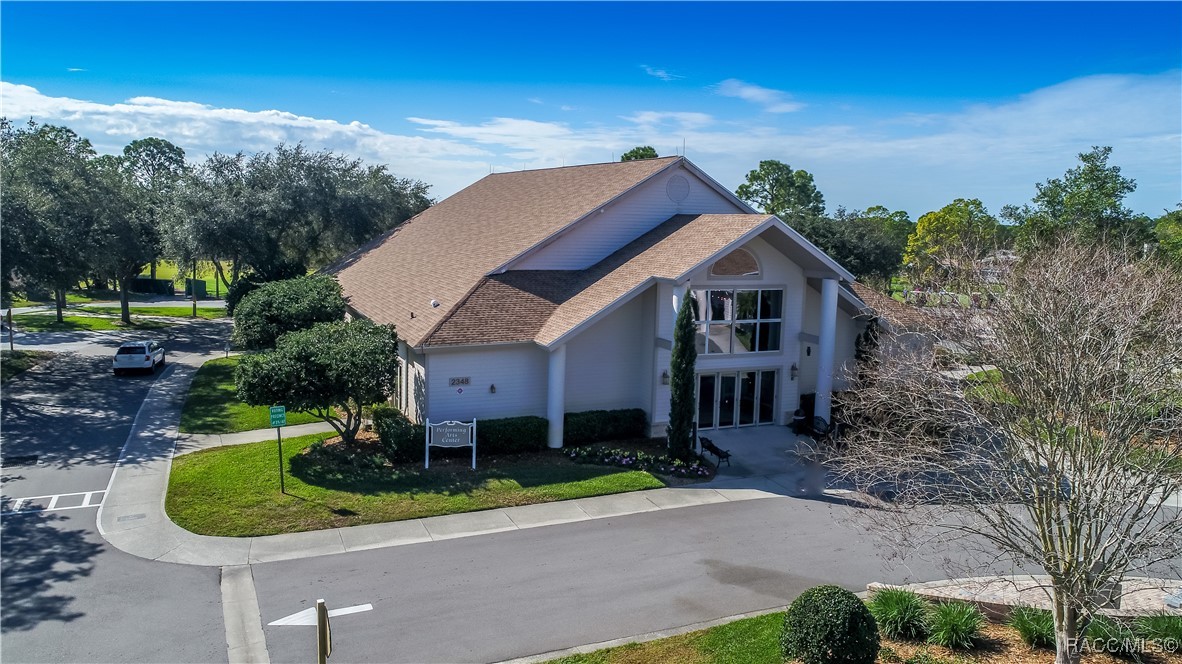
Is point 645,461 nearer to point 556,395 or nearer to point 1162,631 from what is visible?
point 556,395

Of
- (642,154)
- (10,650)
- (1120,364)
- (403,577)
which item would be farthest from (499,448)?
(642,154)

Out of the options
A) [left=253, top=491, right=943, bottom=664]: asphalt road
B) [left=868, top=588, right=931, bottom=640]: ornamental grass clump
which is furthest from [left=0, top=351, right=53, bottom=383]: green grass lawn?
[left=868, top=588, right=931, bottom=640]: ornamental grass clump

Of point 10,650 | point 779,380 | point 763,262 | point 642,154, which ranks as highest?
point 642,154

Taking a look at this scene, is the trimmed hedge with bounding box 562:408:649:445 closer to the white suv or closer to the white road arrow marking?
the white road arrow marking

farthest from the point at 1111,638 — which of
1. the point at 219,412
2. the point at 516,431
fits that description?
the point at 219,412

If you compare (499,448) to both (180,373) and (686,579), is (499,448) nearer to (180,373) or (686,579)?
(686,579)

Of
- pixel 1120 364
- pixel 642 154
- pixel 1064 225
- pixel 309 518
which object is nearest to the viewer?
pixel 1120 364

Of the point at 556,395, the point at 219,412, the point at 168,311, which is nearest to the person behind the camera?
the point at 556,395
